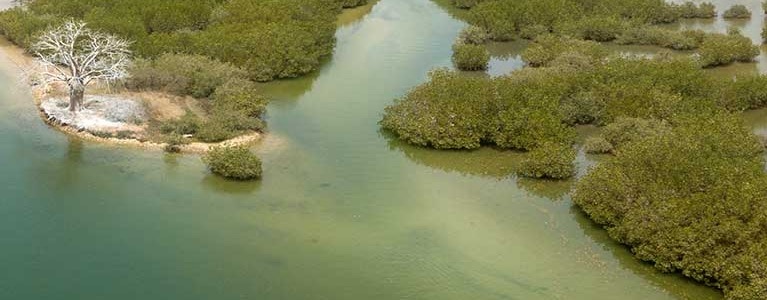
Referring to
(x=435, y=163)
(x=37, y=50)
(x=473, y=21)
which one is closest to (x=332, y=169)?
(x=435, y=163)

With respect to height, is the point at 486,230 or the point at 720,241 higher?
the point at 720,241

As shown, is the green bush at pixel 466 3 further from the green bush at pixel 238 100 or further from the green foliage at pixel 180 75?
the green bush at pixel 238 100

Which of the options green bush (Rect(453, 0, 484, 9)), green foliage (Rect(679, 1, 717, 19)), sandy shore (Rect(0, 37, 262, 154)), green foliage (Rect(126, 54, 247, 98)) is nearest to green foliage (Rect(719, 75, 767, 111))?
green foliage (Rect(679, 1, 717, 19))

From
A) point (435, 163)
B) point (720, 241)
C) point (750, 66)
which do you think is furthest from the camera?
point (750, 66)

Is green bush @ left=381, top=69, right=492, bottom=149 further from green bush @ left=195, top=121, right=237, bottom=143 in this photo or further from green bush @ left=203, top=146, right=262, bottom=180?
green bush @ left=203, top=146, right=262, bottom=180

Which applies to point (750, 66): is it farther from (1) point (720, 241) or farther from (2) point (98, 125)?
(2) point (98, 125)

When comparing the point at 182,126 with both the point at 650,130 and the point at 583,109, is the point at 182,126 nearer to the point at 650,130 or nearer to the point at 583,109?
the point at 583,109
